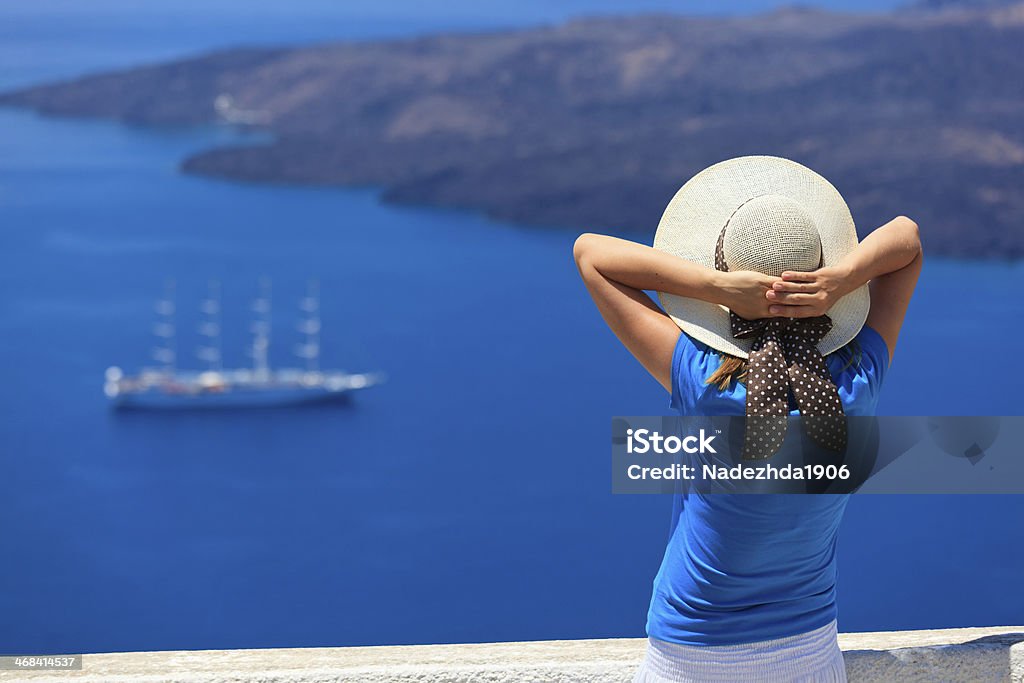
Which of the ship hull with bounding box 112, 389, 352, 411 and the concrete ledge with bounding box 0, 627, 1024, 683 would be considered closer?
the concrete ledge with bounding box 0, 627, 1024, 683

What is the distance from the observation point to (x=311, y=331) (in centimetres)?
2794

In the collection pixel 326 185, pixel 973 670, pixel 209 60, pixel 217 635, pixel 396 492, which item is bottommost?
pixel 217 635

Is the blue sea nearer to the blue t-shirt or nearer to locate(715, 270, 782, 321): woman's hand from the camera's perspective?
the blue t-shirt

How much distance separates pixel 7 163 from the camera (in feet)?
104

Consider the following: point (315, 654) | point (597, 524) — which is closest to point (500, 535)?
point (597, 524)

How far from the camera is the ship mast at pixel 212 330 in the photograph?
90.9 ft

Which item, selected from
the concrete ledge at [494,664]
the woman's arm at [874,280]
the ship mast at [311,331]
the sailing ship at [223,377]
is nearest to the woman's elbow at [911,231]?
the woman's arm at [874,280]

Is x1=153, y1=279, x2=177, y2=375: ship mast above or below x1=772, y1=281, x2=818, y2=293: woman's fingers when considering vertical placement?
below

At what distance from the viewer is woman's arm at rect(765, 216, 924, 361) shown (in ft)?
2.92

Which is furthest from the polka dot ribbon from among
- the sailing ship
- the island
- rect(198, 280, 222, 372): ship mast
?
the island

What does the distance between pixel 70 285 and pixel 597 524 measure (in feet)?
42.2

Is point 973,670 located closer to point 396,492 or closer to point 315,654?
point 315,654

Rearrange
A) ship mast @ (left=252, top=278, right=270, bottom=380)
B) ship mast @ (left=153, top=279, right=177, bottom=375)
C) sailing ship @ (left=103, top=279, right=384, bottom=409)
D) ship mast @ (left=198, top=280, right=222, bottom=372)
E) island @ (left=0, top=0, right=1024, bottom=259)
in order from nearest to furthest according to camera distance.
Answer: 1. sailing ship @ (left=103, top=279, right=384, bottom=409)
2. ship mast @ (left=252, top=278, right=270, bottom=380)
3. ship mast @ (left=153, top=279, right=177, bottom=375)
4. ship mast @ (left=198, top=280, right=222, bottom=372)
5. island @ (left=0, top=0, right=1024, bottom=259)

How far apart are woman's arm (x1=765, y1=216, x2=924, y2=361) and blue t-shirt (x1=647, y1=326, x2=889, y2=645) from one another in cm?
3
